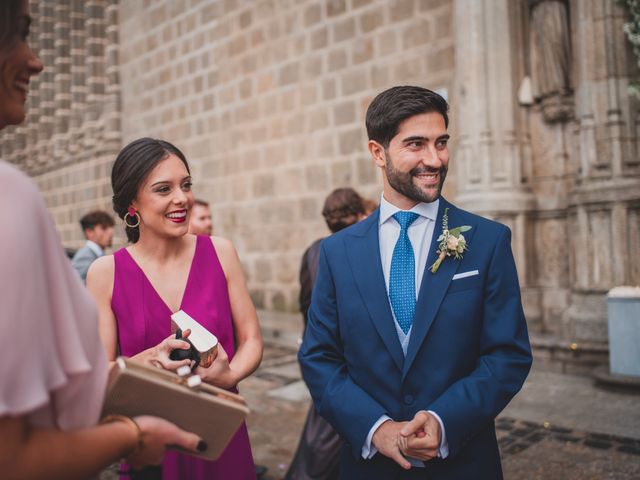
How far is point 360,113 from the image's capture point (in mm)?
8602

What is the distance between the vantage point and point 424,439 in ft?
5.67

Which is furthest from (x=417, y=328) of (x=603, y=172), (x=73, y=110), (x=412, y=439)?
(x=73, y=110)

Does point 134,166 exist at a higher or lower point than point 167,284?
higher

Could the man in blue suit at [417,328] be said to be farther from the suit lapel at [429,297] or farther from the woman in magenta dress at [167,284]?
the woman in magenta dress at [167,284]

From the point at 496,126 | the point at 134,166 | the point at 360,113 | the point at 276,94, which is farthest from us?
the point at 276,94

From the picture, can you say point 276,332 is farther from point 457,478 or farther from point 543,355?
point 457,478

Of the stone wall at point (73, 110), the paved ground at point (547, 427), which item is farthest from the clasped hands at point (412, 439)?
the stone wall at point (73, 110)

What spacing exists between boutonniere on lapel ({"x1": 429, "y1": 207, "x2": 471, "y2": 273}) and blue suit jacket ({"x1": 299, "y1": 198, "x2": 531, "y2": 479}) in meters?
0.02

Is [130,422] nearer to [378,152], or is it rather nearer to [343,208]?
[378,152]

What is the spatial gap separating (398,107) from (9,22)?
1.19 metres

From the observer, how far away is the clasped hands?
1730 millimetres

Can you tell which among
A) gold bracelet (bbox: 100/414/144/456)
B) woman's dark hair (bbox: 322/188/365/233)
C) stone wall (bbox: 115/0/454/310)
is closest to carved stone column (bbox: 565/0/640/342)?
stone wall (bbox: 115/0/454/310)

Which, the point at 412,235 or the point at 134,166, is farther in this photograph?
the point at 134,166

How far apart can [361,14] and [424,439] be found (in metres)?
7.85
